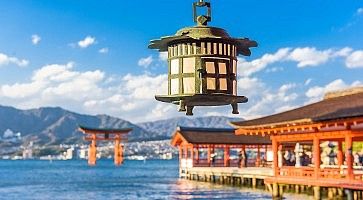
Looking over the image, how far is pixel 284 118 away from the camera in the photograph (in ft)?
83.8

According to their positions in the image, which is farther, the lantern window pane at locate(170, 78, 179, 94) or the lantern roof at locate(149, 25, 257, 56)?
the lantern window pane at locate(170, 78, 179, 94)


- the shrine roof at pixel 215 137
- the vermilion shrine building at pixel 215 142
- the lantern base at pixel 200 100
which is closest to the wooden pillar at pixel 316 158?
the lantern base at pixel 200 100

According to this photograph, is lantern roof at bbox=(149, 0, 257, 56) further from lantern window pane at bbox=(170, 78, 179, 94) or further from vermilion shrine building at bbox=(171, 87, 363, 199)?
vermilion shrine building at bbox=(171, 87, 363, 199)

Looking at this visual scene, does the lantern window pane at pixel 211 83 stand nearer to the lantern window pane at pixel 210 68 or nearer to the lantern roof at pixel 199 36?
the lantern window pane at pixel 210 68

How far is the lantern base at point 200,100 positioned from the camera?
5.70 meters

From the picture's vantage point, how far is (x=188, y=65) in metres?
5.76

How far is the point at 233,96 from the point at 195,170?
47239mm

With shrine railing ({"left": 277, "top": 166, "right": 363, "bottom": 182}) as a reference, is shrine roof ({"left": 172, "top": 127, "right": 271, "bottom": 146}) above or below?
above

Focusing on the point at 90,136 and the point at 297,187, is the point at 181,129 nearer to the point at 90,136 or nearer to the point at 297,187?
the point at 297,187

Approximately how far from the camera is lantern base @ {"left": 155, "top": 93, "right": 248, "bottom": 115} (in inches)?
224

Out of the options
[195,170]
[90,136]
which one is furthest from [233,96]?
[90,136]

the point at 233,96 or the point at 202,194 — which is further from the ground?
the point at 233,96

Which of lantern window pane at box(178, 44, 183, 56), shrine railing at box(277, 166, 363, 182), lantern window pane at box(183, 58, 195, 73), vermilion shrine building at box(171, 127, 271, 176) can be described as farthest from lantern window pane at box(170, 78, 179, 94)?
vermilion shrine building at box(171, 127, 271, 176)

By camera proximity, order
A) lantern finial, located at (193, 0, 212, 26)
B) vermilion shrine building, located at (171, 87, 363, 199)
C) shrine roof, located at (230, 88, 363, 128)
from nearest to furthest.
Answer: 1. lantern finial, located at (193, 0, 212, 26)
2. shrine roof, located at (230, 88, 363, 128)
3. vermilion shrine building, located at (171, 87, 363, 199)
